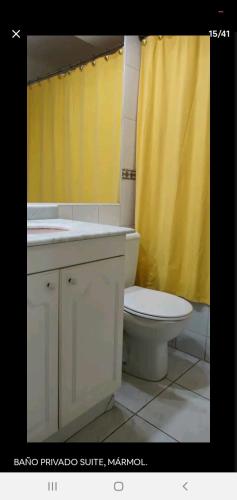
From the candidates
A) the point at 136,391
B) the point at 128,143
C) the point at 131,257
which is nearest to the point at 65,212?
the point at 131,257

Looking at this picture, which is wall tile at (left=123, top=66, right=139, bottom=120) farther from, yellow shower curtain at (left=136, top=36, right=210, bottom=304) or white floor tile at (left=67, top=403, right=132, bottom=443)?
white floor tile at (left=67, top=403, right=132, bottom=443)

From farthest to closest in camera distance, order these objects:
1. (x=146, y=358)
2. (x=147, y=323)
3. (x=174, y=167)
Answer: (x=174, y=167), (x=146, y=358), (x=147, y=323)

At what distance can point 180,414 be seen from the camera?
3.81 feet

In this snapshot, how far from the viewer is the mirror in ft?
4.22

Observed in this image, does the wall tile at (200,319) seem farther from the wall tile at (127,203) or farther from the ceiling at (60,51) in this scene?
the ceiling at (60,51)

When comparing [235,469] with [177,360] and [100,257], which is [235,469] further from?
[177,360]

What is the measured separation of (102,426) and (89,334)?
0.42 meters

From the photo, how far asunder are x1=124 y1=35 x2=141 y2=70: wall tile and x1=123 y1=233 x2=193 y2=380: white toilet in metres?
0.95

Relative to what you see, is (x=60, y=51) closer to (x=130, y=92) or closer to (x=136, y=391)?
(x=130, y=92)

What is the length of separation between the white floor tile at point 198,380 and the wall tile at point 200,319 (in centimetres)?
18

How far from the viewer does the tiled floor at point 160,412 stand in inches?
40.6

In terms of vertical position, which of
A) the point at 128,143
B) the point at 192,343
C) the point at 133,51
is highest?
the point at 133,51

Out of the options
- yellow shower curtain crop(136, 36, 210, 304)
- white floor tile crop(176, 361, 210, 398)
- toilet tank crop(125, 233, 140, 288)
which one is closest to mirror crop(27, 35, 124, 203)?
yellow shower curtain crop(136, 36, 210, 304)
